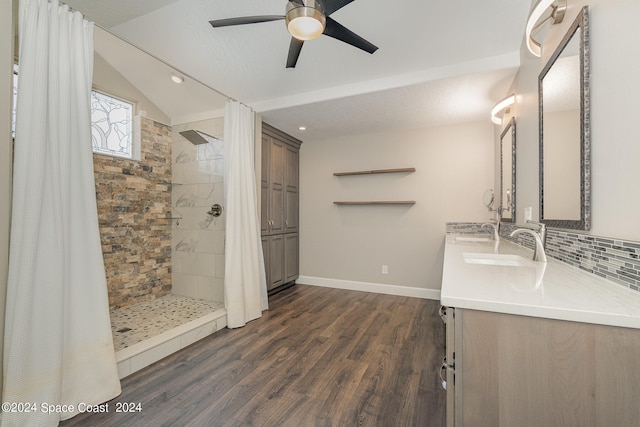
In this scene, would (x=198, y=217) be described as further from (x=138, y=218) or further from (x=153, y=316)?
(x=153, y=316)

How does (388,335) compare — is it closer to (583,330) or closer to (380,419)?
(380,419)

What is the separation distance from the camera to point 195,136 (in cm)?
332

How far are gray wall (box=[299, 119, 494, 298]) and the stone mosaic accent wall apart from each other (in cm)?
197

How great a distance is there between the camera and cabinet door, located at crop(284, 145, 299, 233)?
3.97 m

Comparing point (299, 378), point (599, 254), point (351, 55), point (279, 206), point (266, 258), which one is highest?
point (351, 55)

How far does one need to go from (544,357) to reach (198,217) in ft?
11.1

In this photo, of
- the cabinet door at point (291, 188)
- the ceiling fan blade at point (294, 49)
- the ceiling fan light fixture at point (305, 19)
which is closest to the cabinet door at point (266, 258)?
the cabinet door at point (291, 188)

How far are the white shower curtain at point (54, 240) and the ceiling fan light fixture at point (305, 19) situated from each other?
1257mm

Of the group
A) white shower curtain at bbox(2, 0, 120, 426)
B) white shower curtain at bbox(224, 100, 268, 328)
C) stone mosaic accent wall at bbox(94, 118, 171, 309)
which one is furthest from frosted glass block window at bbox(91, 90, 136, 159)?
white shower curtain at bbox(2, 0, 120, 426)

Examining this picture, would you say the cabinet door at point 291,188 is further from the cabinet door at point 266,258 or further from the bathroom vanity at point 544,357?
the bathroom vanity at point 544,357

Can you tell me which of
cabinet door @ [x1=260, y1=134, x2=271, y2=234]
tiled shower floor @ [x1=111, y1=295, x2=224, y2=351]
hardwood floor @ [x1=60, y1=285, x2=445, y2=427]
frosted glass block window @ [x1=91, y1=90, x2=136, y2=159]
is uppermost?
frosted glass block window @ [x1=91, y1=90, x2=136, y2=159]

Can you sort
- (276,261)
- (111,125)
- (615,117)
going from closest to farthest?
(615,117) → (111,125) → (276,261)

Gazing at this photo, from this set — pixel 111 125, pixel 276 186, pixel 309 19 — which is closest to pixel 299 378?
pixel 309 19

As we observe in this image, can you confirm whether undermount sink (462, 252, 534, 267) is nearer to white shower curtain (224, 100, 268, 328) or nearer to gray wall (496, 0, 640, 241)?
gray wall (496, 0, 640, 241)
